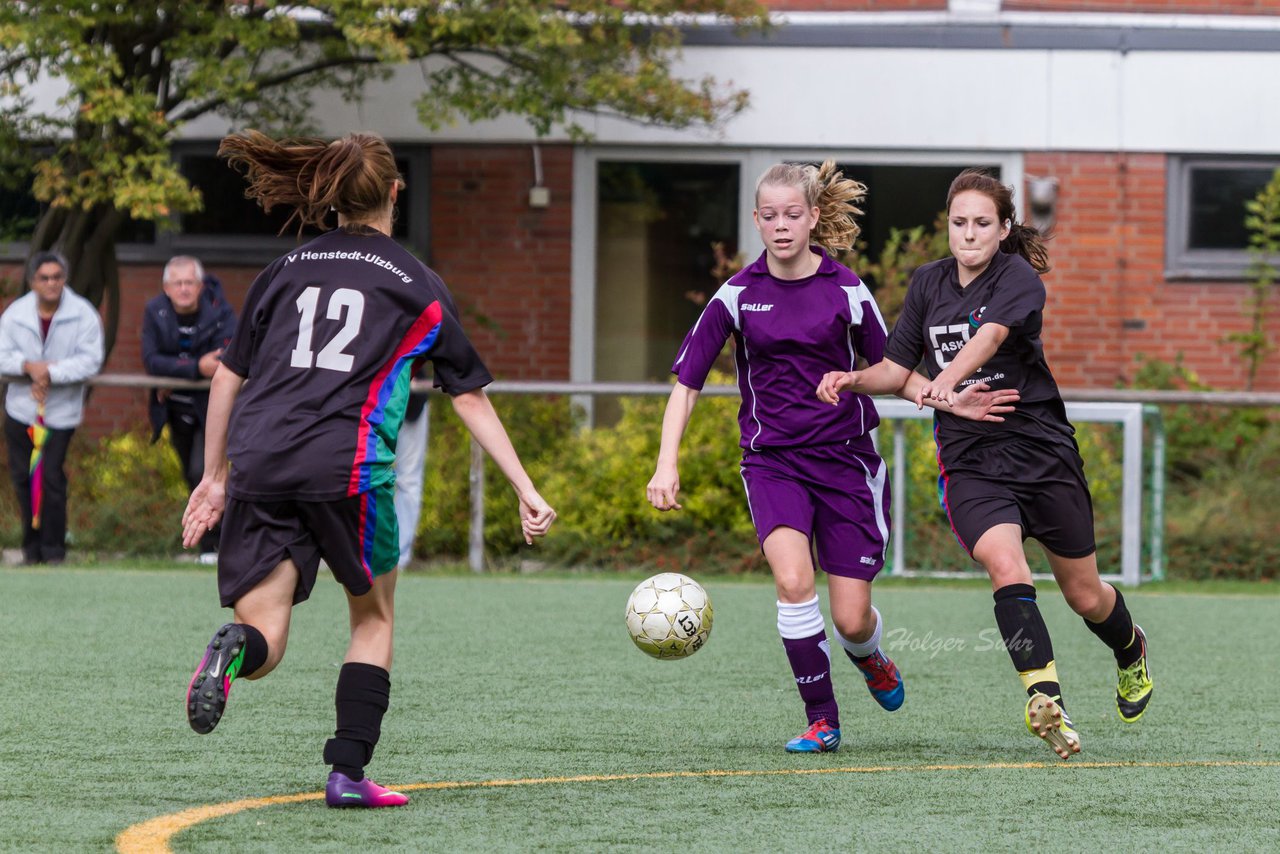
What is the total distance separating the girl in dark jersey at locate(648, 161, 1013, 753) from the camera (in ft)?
19.5

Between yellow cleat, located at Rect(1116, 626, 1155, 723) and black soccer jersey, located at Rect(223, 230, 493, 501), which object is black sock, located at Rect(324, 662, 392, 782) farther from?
yellow cleat, located at Rect(1116, 626, 1155, 723)

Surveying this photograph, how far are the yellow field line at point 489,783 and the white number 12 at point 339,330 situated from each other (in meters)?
1.17

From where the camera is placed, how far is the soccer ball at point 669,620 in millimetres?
5969

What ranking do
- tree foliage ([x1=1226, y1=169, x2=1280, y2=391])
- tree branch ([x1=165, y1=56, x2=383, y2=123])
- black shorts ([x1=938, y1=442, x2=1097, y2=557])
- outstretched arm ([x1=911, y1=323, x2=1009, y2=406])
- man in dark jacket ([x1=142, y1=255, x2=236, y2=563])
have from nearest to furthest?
1. outstretched arm ([x1=911, y1=323, x2=1009, y2=406])
2. black shorts ([x1=938, y1=442, x2=1097, y2=557])
3. man in dark jacket ([x1=142, y1=255, x2=236, y2=563])
4. tree branch ([x1=165, y1=56, x2=383, y2=123])
5. tree foliage ([x1=1226, y1=169, x2=1280, y2=391])

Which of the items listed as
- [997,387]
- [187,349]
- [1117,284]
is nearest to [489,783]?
[997,387]

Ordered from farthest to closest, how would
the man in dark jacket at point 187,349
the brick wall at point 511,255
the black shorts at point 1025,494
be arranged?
the brick wall at point 511,255
the man in dark jacket at point 187,349
the black shorts at point 1025,494

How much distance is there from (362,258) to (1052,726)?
2342 mm

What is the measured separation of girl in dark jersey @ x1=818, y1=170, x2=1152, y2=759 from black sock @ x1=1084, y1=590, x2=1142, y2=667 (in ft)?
0.09

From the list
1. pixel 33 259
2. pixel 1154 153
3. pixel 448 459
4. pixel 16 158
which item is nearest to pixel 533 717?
pixel 448 459

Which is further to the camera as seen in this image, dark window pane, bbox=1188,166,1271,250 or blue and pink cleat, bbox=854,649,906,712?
dark window pane, bbox=1188,166,1271,250

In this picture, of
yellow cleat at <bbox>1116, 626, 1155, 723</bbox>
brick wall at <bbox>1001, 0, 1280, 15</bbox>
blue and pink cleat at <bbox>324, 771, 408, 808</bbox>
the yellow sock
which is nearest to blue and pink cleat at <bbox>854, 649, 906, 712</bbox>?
yellow cleat at <bbox>1116, 626, 1155, 723</bbox>

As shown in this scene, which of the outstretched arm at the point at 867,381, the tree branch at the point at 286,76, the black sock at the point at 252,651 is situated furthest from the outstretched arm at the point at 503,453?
the tree branch at the point at 286,76

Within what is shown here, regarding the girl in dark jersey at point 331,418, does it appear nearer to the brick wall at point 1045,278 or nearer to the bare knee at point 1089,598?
the bare knee at point 1089,598

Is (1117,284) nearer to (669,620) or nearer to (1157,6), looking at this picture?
(1157,6)
